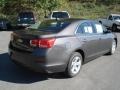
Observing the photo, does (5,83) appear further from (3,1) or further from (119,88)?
(3,1)

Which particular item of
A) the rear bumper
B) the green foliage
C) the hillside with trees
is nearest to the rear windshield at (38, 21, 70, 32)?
the rear bumper

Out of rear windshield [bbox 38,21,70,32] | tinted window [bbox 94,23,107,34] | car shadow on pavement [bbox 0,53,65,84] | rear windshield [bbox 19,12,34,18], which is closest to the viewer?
car shadow on pavement [bbox 0,53,65,84]

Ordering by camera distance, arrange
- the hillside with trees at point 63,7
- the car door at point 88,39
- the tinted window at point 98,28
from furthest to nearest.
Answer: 1. the hillside with trees at point 63,7
2. the tinted window at point 98,28
3. the car door at point 88,39

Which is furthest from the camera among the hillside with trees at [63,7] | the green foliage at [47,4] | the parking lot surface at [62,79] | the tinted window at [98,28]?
the hillside with trees at [63,7]

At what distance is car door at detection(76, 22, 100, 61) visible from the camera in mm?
7277

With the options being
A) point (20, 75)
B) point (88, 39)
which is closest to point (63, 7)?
point (88, 39)

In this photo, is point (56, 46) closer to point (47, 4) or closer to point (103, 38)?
point (103, 38)

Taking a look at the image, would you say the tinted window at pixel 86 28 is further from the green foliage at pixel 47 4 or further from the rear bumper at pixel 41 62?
the green foliage at pixel 47 4

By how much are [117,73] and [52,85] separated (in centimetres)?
217

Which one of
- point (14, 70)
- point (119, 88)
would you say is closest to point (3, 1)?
point (14, 70)

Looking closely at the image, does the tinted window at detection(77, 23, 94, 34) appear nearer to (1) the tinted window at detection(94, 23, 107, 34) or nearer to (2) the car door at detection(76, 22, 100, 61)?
(2) the car door at detection(76, 22, 100, 61)

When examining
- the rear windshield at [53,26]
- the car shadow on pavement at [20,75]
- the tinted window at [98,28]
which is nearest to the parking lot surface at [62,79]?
the car shadow on pavement at [20,75]

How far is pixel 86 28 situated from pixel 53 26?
1.08 meters

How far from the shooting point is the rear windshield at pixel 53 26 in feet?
22.7
